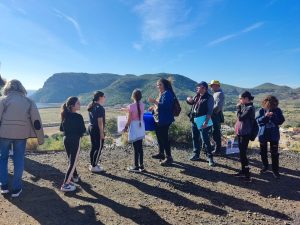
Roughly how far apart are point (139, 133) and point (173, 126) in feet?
13.3

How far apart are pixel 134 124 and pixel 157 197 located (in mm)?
2088

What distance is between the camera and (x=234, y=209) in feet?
17.7

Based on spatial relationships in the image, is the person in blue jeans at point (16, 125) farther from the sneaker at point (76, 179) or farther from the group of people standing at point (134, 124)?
the sneaker at point (76, 179)

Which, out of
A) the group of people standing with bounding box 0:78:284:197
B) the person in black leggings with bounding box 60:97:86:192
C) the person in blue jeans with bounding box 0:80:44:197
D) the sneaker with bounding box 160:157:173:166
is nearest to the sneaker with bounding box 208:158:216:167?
the group of people standing with bounding box 0:78:284:197

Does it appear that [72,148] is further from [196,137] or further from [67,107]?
[196,137]

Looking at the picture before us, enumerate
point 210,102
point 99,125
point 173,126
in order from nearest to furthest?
1. point 99,125
2. point 210,102
3. point 173,126

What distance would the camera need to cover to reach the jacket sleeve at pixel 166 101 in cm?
772

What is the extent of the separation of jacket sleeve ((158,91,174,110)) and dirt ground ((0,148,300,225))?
152cm

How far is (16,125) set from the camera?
5535mm

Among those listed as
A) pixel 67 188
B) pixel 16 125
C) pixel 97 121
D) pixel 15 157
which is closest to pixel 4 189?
pixel 15 157

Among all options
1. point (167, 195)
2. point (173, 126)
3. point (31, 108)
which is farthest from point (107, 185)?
point (173, 126)

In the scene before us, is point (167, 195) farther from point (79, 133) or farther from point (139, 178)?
point (79, 133)

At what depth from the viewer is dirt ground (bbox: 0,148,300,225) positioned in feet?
16.3

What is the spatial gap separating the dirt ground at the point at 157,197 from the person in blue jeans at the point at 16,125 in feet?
1.51
